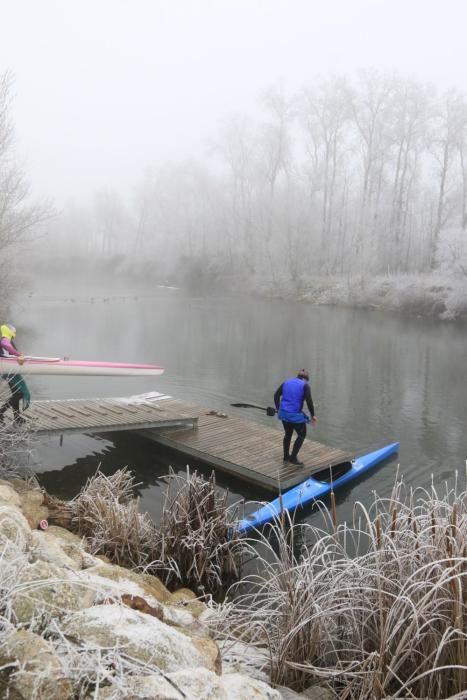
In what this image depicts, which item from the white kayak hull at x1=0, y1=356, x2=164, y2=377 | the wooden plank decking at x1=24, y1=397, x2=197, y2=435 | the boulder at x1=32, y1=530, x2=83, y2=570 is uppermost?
the white kayak hull at x1=0, y1=356, x2=164, y2=377

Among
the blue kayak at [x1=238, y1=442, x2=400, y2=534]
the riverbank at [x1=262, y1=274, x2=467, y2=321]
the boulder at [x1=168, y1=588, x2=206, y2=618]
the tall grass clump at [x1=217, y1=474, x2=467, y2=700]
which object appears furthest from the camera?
the riverbank at [x1=262, y1=274, x2=467, y2=321]

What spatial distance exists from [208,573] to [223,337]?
18.4 m

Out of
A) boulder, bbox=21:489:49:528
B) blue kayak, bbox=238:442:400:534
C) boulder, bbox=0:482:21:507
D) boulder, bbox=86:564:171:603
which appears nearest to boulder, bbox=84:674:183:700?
boulder, bbox=86:564:171:603

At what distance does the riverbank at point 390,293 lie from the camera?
1242 inches

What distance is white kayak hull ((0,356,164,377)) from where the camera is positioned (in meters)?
8.19

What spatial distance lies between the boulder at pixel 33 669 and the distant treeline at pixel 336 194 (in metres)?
34.8

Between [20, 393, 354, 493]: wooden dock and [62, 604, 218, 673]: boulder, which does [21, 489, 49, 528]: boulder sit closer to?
[20, 393, 354, 493]: wooden dock

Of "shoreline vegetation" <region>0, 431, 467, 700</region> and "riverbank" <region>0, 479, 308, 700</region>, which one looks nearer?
"riverbank" <region>0, 479, 308, 700</region>

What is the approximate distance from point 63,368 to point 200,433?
267 cm

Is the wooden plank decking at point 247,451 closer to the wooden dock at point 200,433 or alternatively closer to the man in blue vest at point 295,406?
the wooden dock at point 200,433

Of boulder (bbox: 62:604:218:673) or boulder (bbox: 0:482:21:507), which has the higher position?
boulder (bbox: 62:604:218:673)

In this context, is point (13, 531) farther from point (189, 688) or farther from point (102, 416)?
point (102, 416)

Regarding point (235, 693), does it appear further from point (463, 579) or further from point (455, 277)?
point (455, 277)

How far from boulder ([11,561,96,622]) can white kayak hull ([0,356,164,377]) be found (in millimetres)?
6288
